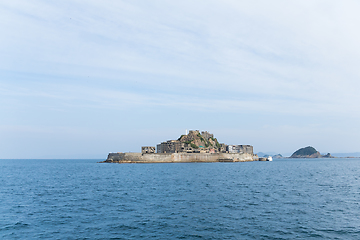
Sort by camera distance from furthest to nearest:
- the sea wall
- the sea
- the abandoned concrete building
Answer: the abandoned concrete building
the sea wall
the sea

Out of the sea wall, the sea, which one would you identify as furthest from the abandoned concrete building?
the sea

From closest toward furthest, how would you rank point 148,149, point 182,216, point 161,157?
point 182,216 < point 161,157 < point 148,149

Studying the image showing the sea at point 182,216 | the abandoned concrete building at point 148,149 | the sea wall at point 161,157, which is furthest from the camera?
the abandoned concrete building at point 148,149

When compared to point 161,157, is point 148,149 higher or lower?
higher

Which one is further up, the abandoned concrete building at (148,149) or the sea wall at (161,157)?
the abandoned concrete building at (148,149)

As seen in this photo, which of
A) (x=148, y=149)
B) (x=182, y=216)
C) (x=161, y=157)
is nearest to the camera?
(x=182, y=216)

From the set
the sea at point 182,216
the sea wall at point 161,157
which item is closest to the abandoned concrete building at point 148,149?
the sea wall at point 161,157

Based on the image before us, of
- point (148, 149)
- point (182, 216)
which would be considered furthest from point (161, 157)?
point (182, 216)

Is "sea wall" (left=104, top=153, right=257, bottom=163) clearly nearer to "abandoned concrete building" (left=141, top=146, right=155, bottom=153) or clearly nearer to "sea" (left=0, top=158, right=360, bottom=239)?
"abandoned concrete building" (left=141, top=146, right=155, bottom=153)

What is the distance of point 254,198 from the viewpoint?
38.2 m

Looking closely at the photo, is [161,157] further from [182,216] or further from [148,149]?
[182,216]

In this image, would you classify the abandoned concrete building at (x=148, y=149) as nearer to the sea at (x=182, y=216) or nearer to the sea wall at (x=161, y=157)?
the sea wall at (x=161, y=157)

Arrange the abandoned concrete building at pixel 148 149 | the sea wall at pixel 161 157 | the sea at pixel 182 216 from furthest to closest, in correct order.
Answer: the abandoned concrete building at pixel 148 149 → the sea wall at pixel 161 157 → the sea at pixel 182 216

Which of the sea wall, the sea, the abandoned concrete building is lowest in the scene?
the sea
